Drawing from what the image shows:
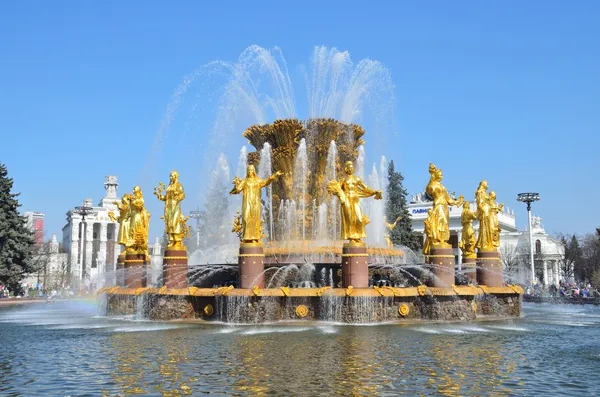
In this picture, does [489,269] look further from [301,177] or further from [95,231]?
[95,231]

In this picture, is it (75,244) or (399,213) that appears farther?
(75,244)

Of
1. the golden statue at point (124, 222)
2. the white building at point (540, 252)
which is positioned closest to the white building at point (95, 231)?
the white building at point (540, 252)

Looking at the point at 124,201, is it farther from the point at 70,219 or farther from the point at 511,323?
the point at 70,219

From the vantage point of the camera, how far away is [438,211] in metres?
21.0

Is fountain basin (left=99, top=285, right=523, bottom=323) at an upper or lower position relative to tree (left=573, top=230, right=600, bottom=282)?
lower

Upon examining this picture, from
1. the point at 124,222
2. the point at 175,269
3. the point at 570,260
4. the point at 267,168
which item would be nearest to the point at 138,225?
the point at 124,222

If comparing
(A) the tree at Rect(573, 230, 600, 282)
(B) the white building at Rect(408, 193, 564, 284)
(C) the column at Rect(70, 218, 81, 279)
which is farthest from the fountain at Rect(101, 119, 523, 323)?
(C) the column at Rect(70, 218, 81, 279)

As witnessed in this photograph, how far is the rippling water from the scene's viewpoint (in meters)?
9.29

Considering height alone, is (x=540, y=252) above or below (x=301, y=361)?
above

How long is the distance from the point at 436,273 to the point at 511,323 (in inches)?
109

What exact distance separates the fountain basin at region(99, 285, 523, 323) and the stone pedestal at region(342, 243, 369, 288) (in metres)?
0.36

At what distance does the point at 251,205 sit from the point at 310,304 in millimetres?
3549

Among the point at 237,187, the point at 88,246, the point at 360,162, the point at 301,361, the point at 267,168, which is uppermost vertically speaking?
the point at 88,246

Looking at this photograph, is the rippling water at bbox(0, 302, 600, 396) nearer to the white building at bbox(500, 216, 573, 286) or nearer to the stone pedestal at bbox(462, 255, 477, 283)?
the stone pedestal at bbox(462, 255, 477, 283)
